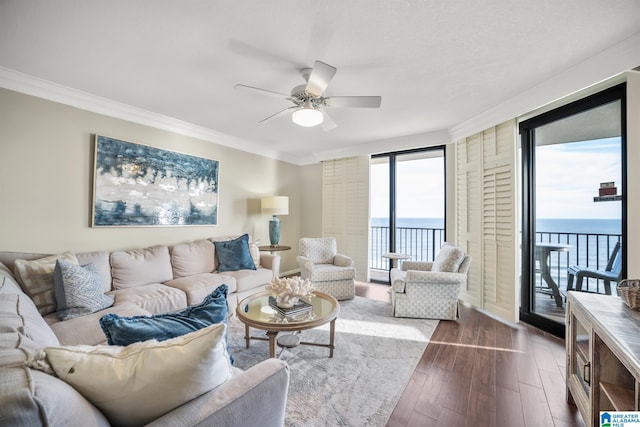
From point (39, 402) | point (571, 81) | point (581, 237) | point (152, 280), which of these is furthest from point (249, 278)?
point (581, 237)

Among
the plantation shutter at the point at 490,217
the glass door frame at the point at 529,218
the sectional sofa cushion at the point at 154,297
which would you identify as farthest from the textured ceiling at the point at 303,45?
the sectional sofa cushion at the point at 154,297

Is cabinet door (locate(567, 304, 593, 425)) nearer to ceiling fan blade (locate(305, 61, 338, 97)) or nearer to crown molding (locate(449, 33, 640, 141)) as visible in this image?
crown molding (locate(449, 33, 640, 141))

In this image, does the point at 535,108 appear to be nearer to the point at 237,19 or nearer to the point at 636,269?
the point at 636,269

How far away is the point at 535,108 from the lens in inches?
104

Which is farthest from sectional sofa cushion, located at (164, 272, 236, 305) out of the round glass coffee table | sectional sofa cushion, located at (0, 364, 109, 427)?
sectional sofa cushion, located at (0, 364, 109, 427)

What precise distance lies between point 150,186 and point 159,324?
2751 millimetres

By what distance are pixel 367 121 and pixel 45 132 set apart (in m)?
3.45

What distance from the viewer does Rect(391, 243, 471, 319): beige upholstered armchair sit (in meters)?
3.06

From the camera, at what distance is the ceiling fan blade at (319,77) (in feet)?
6.03

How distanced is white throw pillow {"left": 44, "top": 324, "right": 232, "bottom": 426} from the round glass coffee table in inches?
45.1

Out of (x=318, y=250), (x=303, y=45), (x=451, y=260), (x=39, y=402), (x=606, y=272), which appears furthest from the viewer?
(x=318, y=250)

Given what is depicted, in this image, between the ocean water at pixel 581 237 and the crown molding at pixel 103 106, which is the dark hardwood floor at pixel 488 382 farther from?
the crown molding at pixel 103 106

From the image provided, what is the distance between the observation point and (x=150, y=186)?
323 cm

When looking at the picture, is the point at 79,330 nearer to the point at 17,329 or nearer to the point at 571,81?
the point at 17,329
